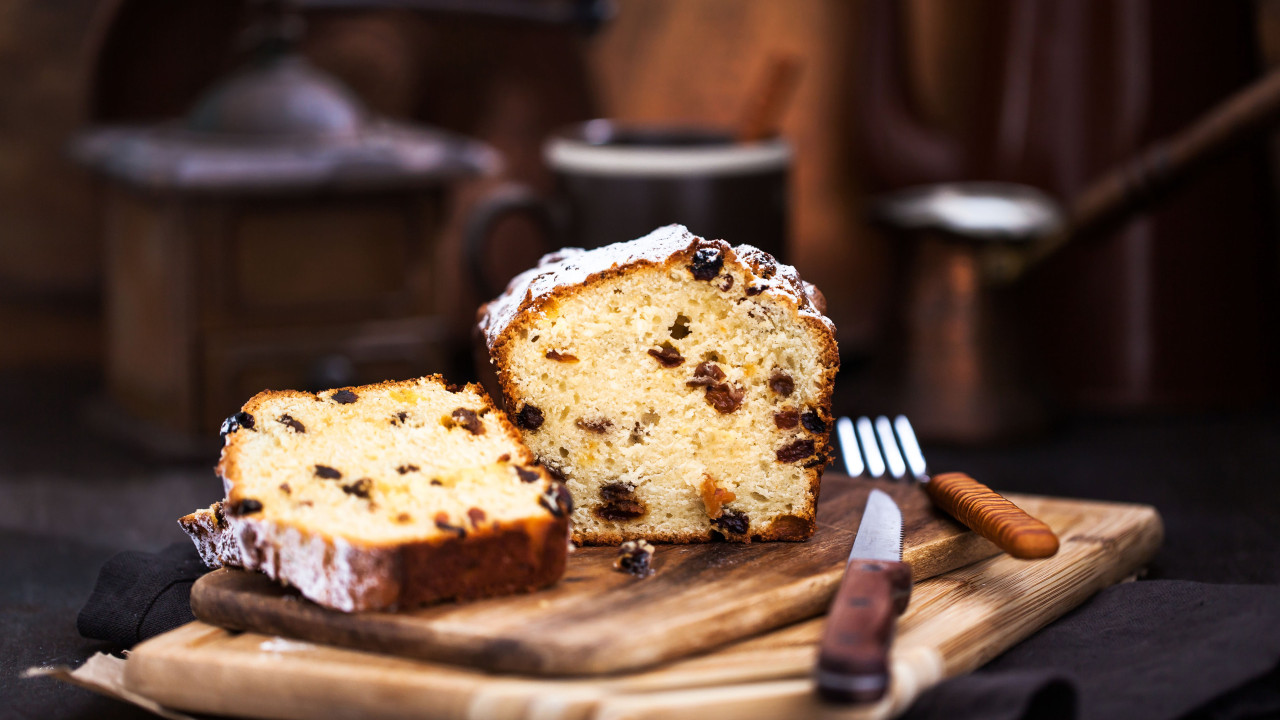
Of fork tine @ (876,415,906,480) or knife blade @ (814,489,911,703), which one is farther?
fork tine @ (876,415,906,480)

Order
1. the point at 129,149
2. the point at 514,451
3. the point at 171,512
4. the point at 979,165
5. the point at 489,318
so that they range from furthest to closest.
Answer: the point at 979,165 < the point at 129,149 < the point at 171,512 < the point at 489,318 < the point at 514,451

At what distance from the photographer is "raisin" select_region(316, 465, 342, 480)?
1405 millimetres

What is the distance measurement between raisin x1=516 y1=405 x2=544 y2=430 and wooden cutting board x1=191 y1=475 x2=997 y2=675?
166 millimetres

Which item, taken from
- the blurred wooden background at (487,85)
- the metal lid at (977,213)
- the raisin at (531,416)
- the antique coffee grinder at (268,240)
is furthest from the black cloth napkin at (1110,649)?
the blurred wooden background at (487,85)

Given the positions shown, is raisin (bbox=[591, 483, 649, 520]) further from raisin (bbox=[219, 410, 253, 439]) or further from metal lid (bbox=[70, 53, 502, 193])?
metal lid (bbox=[70, 53, 502, 193])

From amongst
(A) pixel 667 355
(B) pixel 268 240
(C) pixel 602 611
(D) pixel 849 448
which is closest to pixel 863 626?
(C) pixel 602 611

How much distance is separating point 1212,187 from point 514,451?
68.6 inches

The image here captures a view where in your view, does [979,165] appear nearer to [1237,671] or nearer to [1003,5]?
[1003,5]

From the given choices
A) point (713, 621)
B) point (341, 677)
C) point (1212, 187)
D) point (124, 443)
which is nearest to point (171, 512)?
point (124, 443)

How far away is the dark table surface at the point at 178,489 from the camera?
1746mm

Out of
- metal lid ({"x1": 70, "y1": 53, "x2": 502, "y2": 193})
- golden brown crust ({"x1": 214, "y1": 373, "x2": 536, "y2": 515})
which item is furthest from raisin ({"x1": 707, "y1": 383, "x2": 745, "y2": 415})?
metal lid ({"x1": 70, "y1": 53, "x2": 502, "y2": 193})

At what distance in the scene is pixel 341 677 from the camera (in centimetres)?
122

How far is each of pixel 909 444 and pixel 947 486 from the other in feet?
1.82

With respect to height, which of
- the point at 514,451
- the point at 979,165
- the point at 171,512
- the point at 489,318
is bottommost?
the point at 171,512
